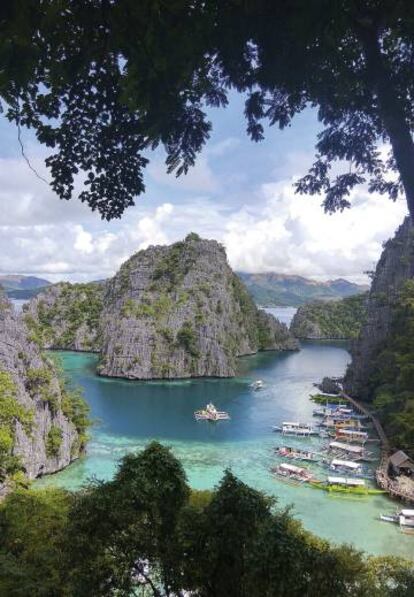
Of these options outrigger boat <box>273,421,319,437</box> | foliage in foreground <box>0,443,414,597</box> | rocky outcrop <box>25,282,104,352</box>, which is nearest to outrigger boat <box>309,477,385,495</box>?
outrigger boat <box>273,421,319,437</box>

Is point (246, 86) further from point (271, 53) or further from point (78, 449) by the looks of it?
point (78, 449)

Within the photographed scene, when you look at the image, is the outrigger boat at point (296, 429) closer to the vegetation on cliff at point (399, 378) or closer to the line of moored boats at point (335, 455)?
the line of moored boats at point (335, 455)

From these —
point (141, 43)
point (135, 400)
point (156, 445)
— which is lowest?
point (135, 400)

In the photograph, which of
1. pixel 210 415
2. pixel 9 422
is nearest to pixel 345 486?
pixel 210 415

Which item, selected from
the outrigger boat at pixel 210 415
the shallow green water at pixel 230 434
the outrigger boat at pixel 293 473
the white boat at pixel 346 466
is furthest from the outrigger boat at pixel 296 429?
the outrigger boat at pixel 293 473

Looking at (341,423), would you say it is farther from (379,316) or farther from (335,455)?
(379,316)

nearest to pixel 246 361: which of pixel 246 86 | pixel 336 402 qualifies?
pixel 336 402
